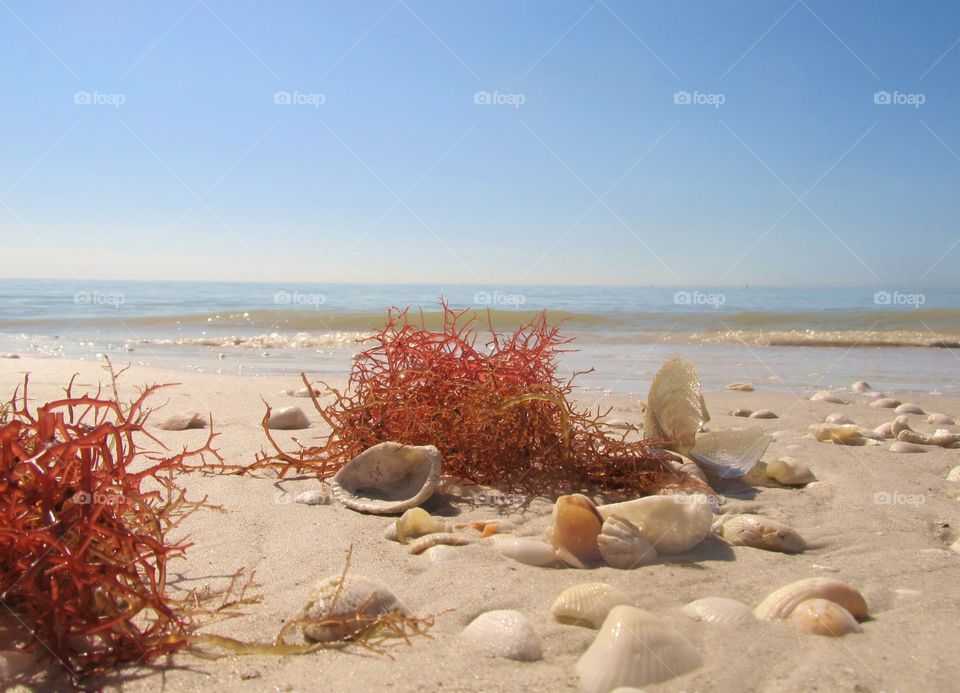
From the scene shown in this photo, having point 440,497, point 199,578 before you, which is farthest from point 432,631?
point 440,497

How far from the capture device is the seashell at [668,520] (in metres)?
2.59

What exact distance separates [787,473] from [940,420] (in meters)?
2.80

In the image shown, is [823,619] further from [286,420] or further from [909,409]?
[909,409]

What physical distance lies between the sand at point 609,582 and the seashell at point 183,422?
767 millimetres

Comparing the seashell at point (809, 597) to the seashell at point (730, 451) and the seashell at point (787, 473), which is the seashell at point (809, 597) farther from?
→ the seashell at point (787, 473)

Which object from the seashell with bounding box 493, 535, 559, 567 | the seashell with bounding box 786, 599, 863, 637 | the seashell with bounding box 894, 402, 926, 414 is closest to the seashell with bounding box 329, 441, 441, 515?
the seashell with bounding box 493, 535, 559, 567

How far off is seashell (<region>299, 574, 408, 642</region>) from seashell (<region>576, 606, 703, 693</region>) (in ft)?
1.70

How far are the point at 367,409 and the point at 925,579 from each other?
2.24 metres

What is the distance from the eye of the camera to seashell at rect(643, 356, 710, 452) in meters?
3.76

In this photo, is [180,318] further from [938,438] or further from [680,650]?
[680,650]

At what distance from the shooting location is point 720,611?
6.79ft

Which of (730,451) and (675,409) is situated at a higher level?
(675,409)

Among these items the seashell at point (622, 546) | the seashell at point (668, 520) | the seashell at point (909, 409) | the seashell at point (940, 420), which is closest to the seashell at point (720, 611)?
the seashell at point (622, 546)

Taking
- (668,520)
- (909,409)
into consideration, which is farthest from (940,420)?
(668,520)
